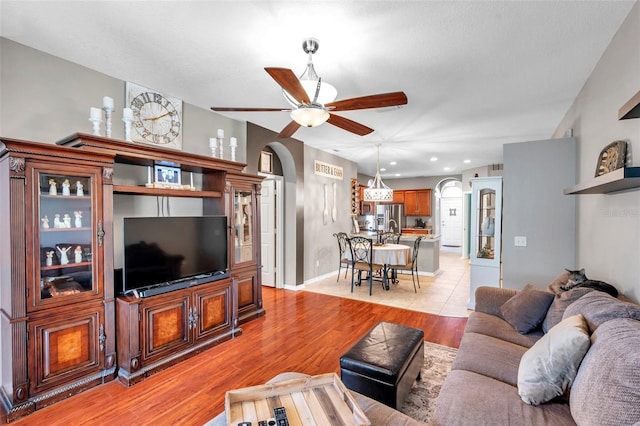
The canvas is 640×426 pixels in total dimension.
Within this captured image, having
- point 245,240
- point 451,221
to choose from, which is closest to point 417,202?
point 451,221

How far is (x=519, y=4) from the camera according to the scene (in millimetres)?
1920

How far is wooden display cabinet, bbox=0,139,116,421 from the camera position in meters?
2.15

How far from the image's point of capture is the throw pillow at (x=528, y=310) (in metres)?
2.42

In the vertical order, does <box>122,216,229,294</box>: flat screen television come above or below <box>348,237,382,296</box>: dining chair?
above

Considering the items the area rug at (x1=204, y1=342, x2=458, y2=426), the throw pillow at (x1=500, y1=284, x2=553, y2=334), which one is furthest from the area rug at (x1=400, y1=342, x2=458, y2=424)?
the throw pillow at (x1=500, y1=284, x2=553, y2=334)

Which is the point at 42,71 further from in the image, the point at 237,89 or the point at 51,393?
the point at 51,393

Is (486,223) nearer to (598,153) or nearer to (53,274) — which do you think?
(598,153)

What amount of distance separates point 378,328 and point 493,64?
2.58m

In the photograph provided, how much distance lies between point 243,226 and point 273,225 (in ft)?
5.21

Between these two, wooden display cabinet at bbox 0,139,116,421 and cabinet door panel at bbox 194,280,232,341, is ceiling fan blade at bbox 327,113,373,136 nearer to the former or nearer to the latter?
wooden display cabinet at bbox 0,139,116,421

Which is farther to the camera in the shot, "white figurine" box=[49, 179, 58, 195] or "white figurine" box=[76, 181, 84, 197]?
"white figurine" box=[76, 181, 84, 197]

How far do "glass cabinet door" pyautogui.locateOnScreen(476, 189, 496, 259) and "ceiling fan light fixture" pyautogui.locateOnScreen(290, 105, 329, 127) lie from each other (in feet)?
11.3

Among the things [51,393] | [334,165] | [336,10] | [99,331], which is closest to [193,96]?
[336,10]

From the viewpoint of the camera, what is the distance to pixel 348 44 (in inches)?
93.5
